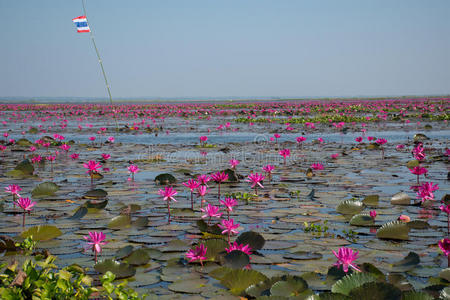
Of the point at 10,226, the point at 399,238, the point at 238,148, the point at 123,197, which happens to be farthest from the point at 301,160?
the point at 10,226

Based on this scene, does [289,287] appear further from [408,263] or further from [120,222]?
[120,222]


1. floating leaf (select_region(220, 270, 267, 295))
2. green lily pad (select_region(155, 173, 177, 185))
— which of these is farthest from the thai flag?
floating leaf (select_region(220, 270, 267, 295))

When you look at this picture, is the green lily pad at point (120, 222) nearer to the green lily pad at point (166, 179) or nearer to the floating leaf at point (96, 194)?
the floating leaf at point (96, 194)

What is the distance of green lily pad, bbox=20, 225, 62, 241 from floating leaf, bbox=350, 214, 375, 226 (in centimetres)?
282

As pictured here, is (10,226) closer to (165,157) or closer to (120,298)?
(120,298)

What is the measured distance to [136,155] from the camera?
11195 mm

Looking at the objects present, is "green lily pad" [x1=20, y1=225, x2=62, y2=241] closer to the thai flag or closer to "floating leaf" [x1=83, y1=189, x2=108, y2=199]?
"floating leaf" [x1=83, y1=189, x2=108, y2=199]

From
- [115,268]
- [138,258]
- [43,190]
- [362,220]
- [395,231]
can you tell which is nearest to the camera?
[115,268]

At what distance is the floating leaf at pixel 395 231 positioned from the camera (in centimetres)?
414

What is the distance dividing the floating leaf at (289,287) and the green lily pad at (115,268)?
3.46 feet

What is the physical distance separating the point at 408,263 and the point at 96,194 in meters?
4.03

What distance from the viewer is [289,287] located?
112 inches

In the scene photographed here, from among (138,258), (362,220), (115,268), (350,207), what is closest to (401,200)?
(350,207)

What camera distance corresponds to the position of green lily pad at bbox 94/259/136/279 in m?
3.27
